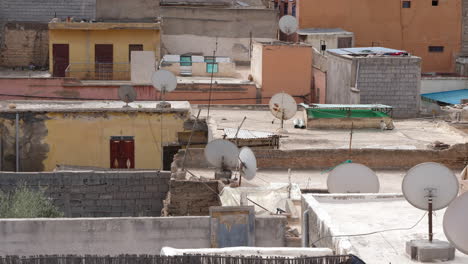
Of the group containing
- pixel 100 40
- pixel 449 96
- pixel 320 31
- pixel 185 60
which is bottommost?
pixel 449 96

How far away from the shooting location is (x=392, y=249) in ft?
39.9

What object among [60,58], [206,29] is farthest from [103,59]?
[206,29]

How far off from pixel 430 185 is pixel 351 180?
3.58 meters

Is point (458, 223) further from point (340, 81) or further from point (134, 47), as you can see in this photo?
point (134, 47)

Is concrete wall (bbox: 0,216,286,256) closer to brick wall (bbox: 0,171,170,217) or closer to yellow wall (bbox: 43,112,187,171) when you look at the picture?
brick wall (bbox: 0,171,170,217)

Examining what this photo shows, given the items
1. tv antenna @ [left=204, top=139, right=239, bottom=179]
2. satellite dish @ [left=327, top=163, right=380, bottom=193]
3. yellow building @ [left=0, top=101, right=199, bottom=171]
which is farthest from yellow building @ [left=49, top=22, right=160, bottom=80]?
satellite dish @ [left=327, top=163, right=380, bottom=193]

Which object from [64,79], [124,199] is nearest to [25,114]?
[124,199]

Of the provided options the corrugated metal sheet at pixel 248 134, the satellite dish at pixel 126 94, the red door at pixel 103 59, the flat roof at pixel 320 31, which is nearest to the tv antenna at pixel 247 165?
the corrugated metal sheet at pixel 248 134

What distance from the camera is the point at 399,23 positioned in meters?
45.6

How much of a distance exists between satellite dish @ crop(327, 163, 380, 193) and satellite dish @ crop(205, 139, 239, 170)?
6.17m

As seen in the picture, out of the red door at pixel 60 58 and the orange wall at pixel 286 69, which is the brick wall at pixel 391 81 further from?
the red door at pixel 60 58

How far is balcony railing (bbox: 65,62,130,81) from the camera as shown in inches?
1646

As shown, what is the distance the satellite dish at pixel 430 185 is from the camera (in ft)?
39.8

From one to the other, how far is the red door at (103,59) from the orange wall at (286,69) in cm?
633
